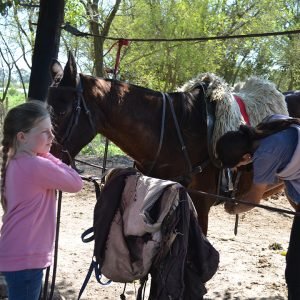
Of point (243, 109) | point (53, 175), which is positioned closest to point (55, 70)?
point (53, 175)

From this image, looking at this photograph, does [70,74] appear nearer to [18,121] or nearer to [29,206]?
[18,121]

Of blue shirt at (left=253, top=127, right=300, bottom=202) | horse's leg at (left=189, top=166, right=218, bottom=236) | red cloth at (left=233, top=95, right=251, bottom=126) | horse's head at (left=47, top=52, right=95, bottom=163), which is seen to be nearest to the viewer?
blue shirt at (left=253, top=127, right=300, bottom=202)

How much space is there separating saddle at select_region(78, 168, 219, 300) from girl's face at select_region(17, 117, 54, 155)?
0.38 m

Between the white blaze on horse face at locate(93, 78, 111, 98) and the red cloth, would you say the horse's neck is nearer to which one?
the white blaze on horse face at locate(93, 78, 111, 98)

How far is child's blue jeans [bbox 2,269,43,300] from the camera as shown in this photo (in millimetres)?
2057

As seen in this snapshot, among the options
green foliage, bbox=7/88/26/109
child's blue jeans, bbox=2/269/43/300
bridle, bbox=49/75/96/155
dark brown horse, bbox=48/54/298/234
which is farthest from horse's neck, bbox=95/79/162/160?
green foliage, bbox=7/88/26/109

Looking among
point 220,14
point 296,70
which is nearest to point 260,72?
point 296,70

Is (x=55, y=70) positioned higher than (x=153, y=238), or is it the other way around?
(x=55, y=70)

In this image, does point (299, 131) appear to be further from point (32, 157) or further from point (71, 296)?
point (71, 296)

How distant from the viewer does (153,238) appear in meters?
2.00

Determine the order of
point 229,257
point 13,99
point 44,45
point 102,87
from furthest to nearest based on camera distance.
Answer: point 13,99 → point 229,257 → point 44,45 → point 102,87

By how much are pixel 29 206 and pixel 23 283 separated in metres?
0.35

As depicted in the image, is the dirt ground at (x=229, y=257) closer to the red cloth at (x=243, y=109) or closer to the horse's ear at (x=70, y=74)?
the red cloth at (x=243, y=109)

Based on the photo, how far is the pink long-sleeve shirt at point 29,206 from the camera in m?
2.02
